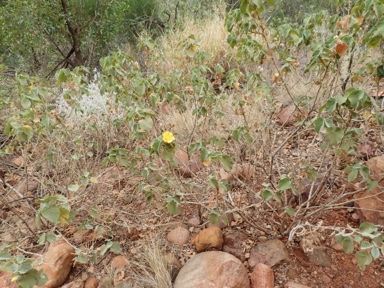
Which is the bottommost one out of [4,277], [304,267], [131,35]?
[304,267]

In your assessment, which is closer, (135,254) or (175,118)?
(135,254)

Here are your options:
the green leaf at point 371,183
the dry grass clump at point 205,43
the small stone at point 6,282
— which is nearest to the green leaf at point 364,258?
the green leaf at point 371,183

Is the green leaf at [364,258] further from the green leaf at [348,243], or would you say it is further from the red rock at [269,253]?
the red rock at [269,253]

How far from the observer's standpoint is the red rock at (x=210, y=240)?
1733 mm

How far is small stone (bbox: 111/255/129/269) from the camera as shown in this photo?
1773mm

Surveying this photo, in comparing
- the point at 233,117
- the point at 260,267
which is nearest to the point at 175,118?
the point at 233,117

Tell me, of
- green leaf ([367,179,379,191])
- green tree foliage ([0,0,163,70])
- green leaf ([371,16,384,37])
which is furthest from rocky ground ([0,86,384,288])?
green tree foliage ([0,0,163,70])

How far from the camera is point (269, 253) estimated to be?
65.0 inches

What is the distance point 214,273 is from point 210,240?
239mm

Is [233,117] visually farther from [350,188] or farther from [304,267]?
[304,267]

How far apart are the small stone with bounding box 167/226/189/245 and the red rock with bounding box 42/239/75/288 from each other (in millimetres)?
571

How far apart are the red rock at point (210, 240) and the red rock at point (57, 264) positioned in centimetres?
72

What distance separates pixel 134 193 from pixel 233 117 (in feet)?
3.53

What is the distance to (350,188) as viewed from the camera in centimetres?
194
